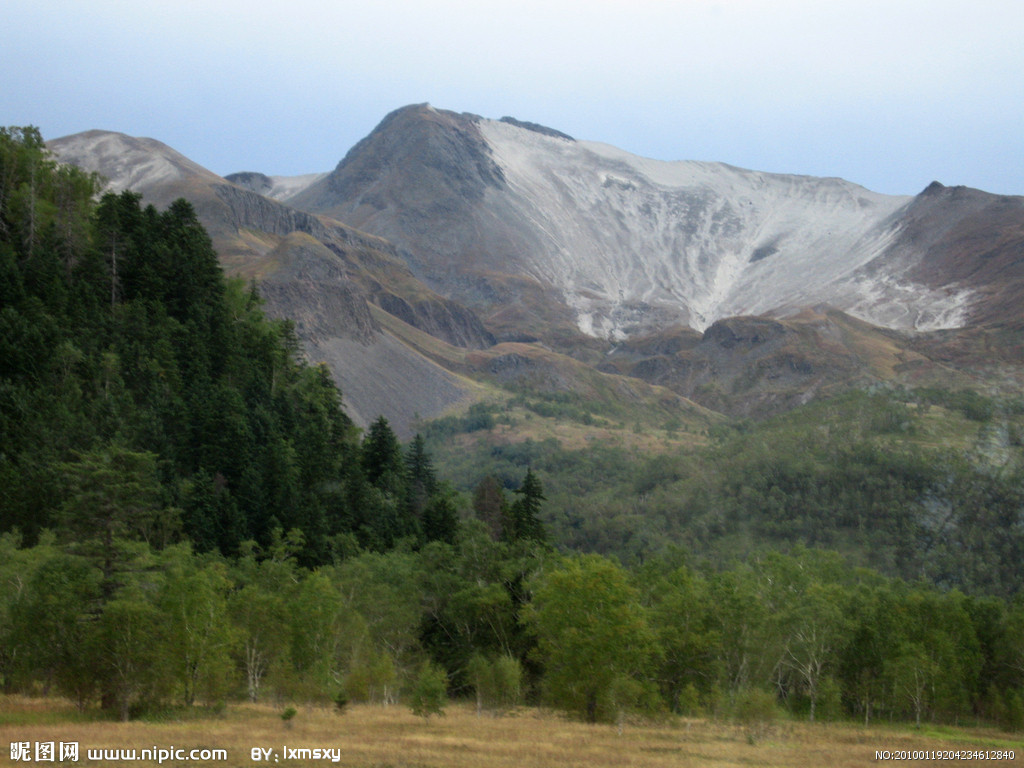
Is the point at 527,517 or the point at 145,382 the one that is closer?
the point at 145,382

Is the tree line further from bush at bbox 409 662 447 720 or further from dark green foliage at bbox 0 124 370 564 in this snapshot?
dark green foliage at bbox 0 124 370 564

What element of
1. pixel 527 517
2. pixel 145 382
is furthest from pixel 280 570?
pixel 527 517

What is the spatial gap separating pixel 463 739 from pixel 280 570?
26739 millimetres

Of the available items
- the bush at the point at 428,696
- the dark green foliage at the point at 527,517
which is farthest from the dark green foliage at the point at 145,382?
the bush at the point at 428,696

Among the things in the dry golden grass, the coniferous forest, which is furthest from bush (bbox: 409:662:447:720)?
the dry golden grass

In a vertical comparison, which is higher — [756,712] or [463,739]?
[463,739]

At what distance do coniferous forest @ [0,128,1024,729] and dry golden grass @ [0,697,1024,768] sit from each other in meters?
1.57

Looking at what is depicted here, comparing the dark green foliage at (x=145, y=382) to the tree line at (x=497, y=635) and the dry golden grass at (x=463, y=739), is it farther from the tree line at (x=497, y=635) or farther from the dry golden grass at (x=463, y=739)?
the dry golden grass at (x=463, y=739)

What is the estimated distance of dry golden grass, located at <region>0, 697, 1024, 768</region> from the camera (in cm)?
2728

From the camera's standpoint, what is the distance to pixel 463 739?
3219 centimetres

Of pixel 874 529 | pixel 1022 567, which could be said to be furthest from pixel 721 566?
pixel 1022 567

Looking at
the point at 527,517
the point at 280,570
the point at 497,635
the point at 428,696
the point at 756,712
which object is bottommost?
the point at 756,712

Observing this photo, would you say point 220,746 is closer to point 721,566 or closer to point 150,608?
point 150,608

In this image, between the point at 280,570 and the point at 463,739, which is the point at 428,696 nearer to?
the point at 463,739
